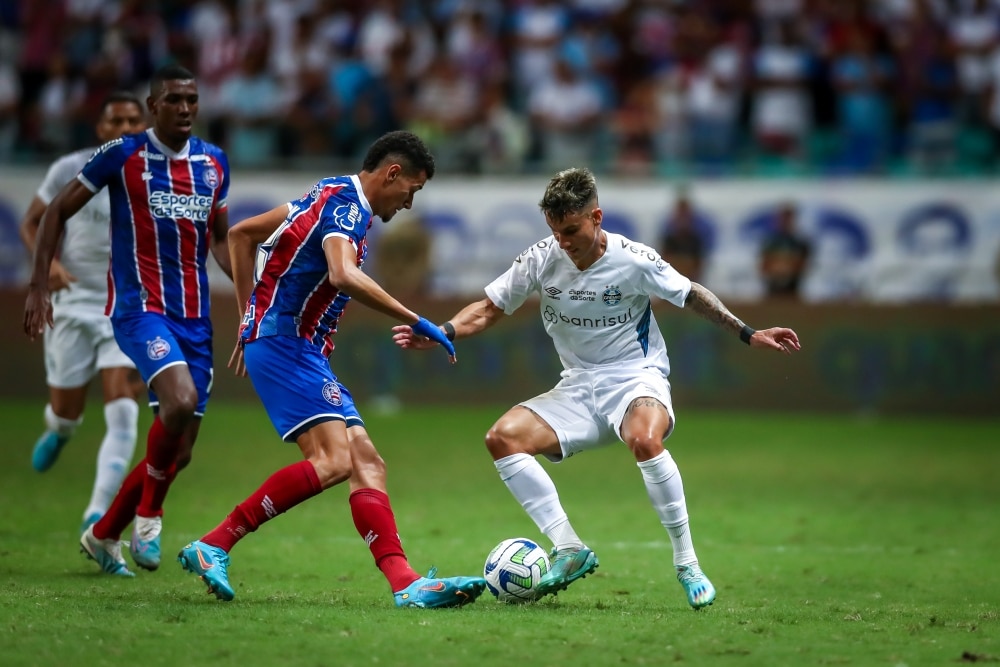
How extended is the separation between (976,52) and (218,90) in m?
11.7

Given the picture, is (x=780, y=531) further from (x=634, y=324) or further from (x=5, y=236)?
(x=5, y=236)

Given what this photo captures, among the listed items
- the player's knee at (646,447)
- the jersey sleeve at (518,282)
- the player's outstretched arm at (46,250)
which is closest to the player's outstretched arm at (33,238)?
the player's outstretched arm at (46,250)

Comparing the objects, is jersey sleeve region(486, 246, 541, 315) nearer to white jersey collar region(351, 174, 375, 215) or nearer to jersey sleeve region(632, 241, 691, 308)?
jersey sleeve region(632, 241, 691, 308)

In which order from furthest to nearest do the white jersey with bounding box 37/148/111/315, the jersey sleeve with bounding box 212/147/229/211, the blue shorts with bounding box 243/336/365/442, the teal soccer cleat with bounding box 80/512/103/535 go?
1. the white jersey with bounding box 37/148/111/315
2. the teal soccer cleat with bounding box 80/512/103/535
3. the jersey sleeve with bounding box 212/147/229/211
4. the blue shorts with bounding box 243/336/365/442

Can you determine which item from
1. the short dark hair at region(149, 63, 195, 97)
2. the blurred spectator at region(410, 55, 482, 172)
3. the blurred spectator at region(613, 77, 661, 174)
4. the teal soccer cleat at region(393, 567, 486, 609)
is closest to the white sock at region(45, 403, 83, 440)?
the short dark hair at region(149, 63, 195, 97)

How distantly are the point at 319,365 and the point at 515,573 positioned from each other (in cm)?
153

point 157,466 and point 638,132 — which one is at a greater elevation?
point 638,132

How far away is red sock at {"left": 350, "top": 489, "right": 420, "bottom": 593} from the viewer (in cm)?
709

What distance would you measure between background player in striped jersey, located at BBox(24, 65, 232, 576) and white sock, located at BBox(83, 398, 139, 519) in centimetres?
108

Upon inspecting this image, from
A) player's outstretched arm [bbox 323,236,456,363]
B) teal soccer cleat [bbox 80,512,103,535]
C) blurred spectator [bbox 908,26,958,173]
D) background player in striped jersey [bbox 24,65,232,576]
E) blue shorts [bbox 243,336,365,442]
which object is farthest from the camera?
blurred spectator [bbox 908,26,958,173]

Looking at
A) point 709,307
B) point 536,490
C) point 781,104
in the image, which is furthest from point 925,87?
point 536,490

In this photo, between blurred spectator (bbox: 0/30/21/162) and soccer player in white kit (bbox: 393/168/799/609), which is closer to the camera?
soccer player in white kit (bbox: 393/168/799/609)

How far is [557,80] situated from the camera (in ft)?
67.1

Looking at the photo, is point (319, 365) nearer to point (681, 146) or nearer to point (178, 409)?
point (178, 409)
